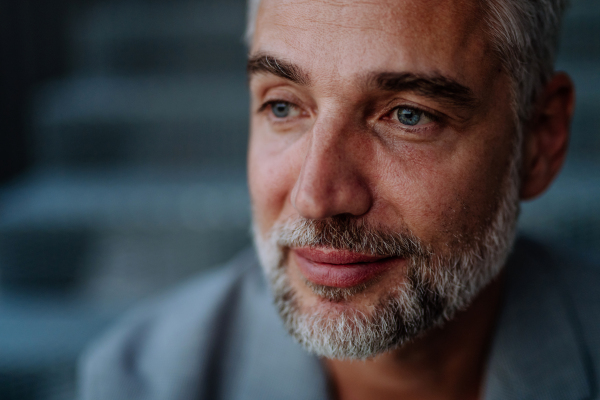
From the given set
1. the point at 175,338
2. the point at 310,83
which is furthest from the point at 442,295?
the point at 175,338

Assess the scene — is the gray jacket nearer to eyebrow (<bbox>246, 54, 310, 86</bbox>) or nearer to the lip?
the lip

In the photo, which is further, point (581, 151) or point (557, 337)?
point (581, 151)

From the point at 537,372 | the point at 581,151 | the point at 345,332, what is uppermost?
the point at 581,151

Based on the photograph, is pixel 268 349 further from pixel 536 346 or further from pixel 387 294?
pixel 536 346

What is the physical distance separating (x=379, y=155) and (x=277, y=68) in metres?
0.28

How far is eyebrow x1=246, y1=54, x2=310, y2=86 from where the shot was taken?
3.33 ft

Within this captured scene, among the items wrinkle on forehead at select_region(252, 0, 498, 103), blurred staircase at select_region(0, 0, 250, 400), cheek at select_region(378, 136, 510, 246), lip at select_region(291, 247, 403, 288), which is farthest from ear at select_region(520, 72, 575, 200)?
blurred staircase at select_region(0, 0, 250, 400)

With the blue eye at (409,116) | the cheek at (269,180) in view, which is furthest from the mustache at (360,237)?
the blue eye at (409,116)

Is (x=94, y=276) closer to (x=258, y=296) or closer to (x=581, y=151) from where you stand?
(x=258, y=296)

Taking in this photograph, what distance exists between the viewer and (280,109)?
1183 millimetres

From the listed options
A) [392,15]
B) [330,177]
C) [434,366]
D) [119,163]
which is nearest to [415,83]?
[392,15]

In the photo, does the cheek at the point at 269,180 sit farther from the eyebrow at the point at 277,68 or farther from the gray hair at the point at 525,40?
the gray hair at the point at 525,40

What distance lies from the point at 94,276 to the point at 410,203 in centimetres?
210

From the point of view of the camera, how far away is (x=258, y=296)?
1.50 metres
